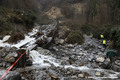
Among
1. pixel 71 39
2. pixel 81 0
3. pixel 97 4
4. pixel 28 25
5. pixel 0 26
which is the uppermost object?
pixel 81 0

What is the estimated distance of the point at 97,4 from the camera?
19.1 metres

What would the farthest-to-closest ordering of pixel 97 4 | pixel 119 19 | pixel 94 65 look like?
pixel 97 4 < pixel 119 19 < pixel 94 65

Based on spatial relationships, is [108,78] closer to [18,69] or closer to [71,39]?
[18,69]

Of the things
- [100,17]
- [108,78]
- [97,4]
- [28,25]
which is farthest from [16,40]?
[97,4]

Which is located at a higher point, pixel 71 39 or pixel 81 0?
pixel 81 0

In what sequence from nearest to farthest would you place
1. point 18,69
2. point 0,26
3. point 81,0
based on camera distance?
point 18,69 < point 0,26 < point 81,0

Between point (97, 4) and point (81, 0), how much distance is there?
13465 mm

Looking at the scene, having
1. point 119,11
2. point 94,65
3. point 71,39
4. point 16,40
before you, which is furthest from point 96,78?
point 119,11

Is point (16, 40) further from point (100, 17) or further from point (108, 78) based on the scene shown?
point (100, 17)

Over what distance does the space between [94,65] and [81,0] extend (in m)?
30.4

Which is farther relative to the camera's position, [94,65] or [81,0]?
[81,0]

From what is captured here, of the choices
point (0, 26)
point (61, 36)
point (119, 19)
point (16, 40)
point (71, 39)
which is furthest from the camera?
point (119, 19)

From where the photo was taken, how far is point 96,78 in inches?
157

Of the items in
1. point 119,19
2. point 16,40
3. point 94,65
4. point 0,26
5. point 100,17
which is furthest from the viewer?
point 100,17
